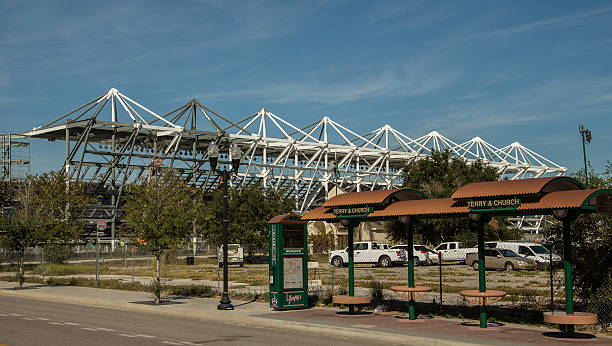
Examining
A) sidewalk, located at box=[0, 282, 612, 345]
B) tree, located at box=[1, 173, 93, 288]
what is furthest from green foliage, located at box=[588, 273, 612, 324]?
tree, located at box=[1, 173, 93, 288]

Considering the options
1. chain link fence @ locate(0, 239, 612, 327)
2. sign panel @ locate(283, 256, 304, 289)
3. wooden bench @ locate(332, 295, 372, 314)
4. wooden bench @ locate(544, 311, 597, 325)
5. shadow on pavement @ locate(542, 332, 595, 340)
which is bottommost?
chain link fence @ locate(0, 239, 612, 327)

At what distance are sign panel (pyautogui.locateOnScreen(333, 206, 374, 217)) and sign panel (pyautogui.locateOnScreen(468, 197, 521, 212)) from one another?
3.33m

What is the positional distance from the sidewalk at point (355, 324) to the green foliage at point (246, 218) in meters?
29.1

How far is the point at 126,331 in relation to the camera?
609 inches

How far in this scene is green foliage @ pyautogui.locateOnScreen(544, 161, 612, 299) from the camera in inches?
587

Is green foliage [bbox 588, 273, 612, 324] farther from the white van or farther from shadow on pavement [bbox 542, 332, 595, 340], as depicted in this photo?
the white van

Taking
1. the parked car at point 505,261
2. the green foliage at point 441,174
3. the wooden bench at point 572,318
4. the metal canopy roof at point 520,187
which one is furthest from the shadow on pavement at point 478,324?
the green foliage at point 441,174

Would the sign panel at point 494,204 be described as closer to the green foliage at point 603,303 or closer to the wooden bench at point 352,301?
the green foliage at point 603,303

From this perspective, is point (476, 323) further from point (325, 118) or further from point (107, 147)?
point (325, 118)

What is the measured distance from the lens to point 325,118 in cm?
9606

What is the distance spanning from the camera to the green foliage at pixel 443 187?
172ft

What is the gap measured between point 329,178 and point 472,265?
50.7 meters

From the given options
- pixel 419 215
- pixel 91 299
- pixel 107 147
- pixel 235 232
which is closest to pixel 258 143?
pixel 107 147

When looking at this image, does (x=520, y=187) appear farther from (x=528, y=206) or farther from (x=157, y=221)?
(x=157, y=221)
